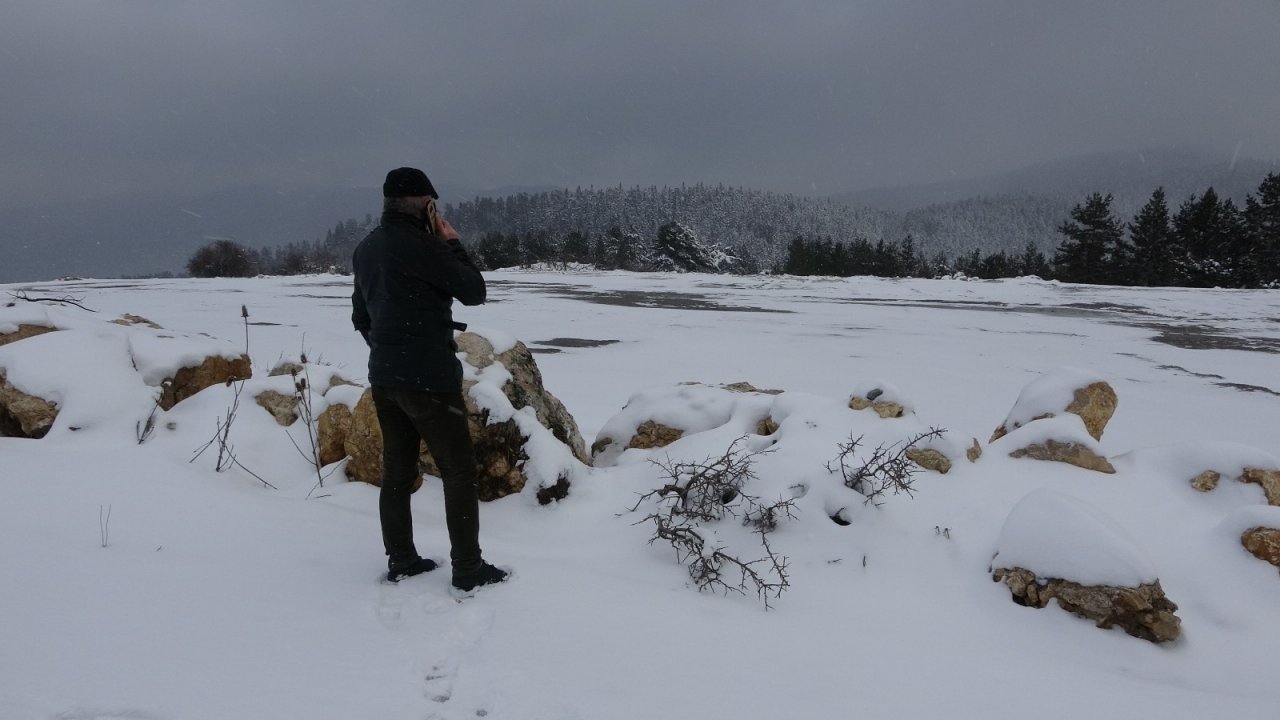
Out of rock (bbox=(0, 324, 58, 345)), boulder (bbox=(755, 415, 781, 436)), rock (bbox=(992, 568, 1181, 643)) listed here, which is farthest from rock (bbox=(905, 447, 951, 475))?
rock (bbox=(0, 324, 58, 345))

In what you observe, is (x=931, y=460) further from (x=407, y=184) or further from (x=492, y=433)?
(x=407, y=184)

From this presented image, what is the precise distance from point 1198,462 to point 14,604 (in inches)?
241

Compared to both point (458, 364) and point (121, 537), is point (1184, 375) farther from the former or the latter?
point (121, 537)

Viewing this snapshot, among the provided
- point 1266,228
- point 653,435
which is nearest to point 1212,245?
point 1266,228

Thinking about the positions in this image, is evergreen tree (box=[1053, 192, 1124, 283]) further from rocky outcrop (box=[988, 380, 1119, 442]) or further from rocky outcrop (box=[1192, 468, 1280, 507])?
rocky outcrop (box=[1192, 468, 1280, 507])

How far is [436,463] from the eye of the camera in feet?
9.28

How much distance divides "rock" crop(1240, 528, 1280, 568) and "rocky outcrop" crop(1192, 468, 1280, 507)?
683 mm

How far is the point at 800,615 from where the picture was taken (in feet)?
9.52

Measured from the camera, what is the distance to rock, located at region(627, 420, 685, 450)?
493 cm

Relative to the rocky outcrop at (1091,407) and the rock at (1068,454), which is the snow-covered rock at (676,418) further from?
the rocky outcrop at (1091,407)

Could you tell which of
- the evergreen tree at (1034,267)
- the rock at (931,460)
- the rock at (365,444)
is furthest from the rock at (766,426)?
the evergreen tree at (1034,267)

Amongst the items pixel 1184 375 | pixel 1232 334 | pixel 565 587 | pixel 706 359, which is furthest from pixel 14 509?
pixel 1232 334

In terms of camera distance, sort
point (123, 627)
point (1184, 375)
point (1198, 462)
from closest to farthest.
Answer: point (123, 627), point (1198, 462), point (1184, 375)

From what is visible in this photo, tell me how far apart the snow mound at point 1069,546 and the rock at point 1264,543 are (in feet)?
2.44
